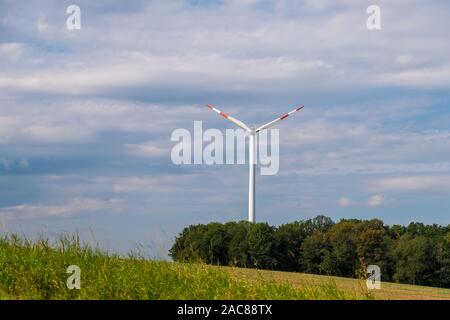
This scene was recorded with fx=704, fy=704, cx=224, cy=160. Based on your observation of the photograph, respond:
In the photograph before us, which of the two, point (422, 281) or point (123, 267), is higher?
point (123, 267)

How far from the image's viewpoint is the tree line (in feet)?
148

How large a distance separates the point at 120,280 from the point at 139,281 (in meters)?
0.65

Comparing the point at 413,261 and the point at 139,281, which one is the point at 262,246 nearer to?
the point at 139,281

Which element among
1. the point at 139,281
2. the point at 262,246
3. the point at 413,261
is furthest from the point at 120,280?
the point at 413,261

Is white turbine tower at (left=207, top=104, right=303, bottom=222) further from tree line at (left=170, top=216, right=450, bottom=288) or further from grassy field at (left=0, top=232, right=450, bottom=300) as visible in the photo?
grassy field at (left=0, top=232, right=450, bottom=300)

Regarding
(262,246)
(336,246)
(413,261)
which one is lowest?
(413,261)

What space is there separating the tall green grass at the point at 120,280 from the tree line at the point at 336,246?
16599mm

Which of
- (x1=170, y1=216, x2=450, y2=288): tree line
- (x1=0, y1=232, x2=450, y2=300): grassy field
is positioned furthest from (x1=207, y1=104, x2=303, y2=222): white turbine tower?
(x1=0, y1=232, x2=450, y2=300): grassy field

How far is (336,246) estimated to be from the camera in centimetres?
6212

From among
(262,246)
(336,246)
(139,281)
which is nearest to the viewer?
(139,281)
